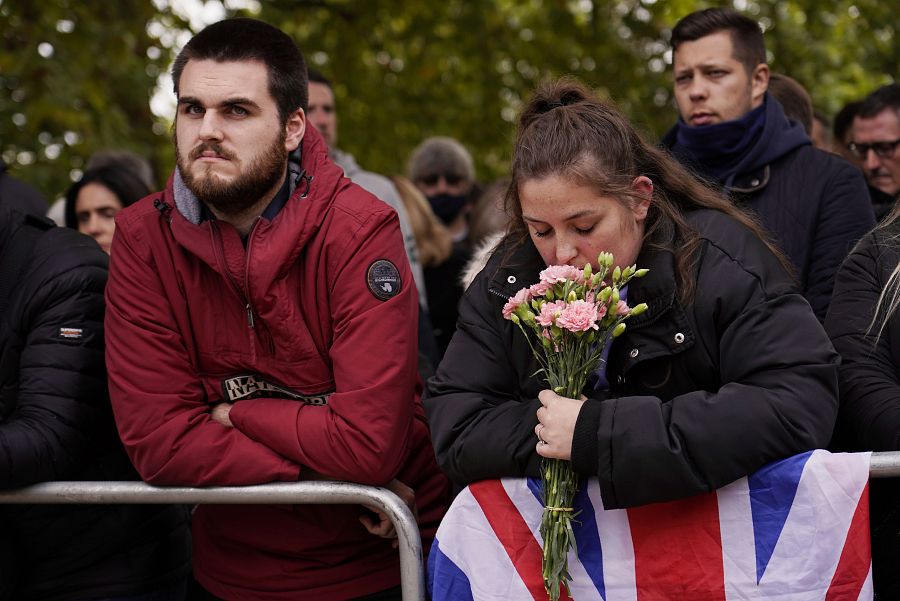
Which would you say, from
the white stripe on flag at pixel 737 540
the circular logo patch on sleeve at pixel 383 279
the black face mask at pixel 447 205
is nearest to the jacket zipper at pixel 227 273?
the circular logo patch on sleeve at pixel 383 279

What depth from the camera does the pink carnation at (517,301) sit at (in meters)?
2.70

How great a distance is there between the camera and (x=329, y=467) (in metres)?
3.04

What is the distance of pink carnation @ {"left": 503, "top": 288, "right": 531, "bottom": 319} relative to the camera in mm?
2695

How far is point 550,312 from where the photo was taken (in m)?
2.58

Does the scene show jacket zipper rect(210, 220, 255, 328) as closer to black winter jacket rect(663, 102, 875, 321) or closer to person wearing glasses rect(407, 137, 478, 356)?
black winter jacket rect(663, 102, 875, 321)

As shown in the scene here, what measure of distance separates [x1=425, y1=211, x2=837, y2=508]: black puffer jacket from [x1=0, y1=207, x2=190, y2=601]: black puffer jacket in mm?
1075

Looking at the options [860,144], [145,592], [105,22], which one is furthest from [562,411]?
[105,22]

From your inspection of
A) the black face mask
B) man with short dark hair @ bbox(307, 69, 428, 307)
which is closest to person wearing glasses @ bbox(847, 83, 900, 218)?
man with short dark hair @ bbox(307, 69, 428, 307)

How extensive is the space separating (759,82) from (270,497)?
2.58 meters

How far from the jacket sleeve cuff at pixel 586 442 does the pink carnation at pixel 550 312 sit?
0.23 m

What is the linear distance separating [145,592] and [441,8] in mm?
8134

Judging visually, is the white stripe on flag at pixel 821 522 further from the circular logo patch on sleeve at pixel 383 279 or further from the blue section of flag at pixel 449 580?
the circular logo patch on sleeve at pixel 383 279

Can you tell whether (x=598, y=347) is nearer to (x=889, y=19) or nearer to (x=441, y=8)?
(x=889, y=19)

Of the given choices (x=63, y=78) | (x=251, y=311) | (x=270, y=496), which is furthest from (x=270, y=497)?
(x=63, y=78)
